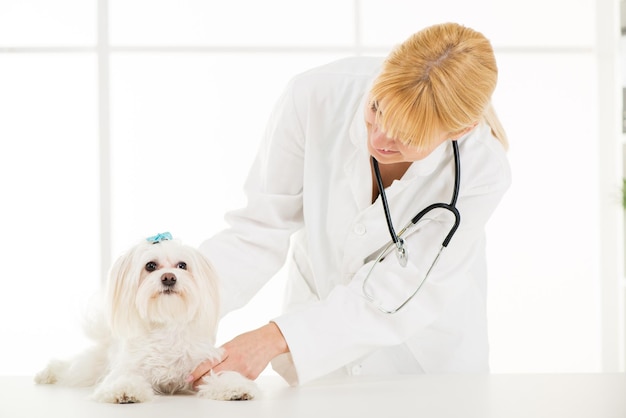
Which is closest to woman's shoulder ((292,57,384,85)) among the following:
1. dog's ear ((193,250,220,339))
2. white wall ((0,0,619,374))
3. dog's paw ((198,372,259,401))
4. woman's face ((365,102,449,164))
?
woman's face ((365,102,449,164))

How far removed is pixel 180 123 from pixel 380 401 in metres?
3.44

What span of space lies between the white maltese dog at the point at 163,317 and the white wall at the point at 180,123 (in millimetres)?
3086

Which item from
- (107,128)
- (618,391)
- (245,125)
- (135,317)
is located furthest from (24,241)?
(618,391)

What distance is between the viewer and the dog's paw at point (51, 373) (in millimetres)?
1577

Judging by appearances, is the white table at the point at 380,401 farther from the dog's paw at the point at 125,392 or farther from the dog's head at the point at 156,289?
the dog's head at the point at 156,289

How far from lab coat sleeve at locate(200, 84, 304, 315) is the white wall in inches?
101

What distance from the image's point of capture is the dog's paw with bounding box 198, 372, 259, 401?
1.35 metres

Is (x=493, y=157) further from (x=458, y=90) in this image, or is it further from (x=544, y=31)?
(x=544, y=31)

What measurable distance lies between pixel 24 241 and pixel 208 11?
1.75 m

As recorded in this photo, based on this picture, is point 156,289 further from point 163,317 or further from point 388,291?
point 388,291

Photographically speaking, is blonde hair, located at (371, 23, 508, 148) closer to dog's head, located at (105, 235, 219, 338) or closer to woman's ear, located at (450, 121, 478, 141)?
woman's ear, located at (450, 121, 478, 141)

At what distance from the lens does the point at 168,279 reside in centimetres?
141

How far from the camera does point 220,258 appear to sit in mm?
1869

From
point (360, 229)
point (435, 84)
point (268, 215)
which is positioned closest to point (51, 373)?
point (268, 215)
